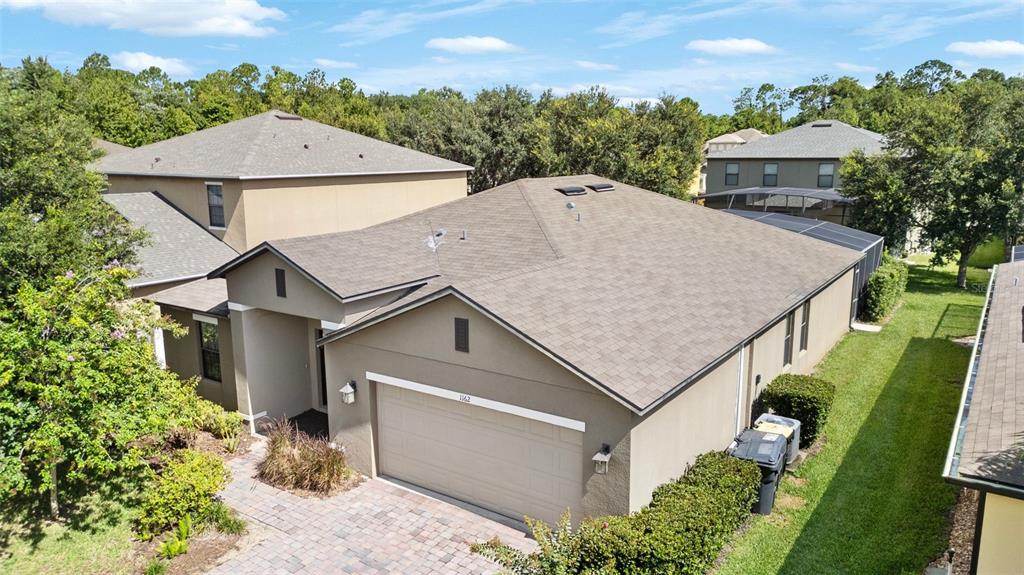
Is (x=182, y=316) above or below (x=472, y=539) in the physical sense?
above

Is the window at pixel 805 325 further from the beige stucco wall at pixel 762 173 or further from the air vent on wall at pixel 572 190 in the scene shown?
the beige stucco wall at pixel 762 173

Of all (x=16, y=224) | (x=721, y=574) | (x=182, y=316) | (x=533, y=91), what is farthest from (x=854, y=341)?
(x=533, y=91)

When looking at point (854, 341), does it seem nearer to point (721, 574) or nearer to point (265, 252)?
point (721, 574)

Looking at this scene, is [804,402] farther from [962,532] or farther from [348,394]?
[348,394]

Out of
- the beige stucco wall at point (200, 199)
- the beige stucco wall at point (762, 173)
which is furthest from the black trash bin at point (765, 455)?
the beige stucco wall at point (762, 173)

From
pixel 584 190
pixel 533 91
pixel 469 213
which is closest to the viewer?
pixel 469 213

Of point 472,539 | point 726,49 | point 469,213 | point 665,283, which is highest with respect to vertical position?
point 726,49
